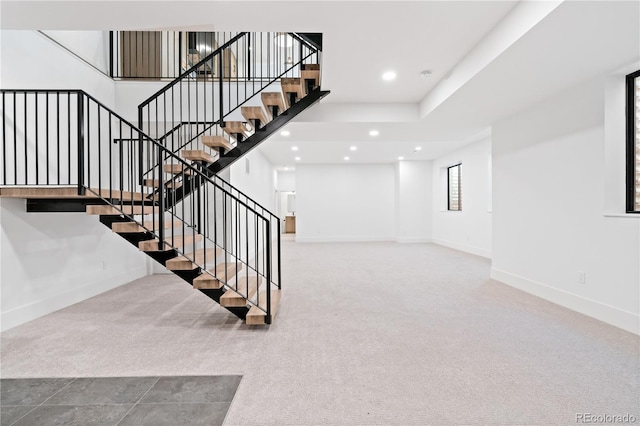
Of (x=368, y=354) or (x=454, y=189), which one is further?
(x=454, y=189)

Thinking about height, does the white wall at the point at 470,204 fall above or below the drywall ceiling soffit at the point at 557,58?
below

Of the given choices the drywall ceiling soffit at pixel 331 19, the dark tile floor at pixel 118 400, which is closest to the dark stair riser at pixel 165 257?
the dark tile floor at pixel 118 400

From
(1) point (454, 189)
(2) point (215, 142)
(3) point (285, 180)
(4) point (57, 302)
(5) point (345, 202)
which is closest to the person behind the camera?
(4) point (57, 302)

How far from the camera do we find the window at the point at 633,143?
10.00ft

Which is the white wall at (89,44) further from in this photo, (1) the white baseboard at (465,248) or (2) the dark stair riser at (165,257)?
(1) the white baseboard at (465,248)

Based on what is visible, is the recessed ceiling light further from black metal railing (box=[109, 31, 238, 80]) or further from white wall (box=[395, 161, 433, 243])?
white wall (box=[395, 161, 433, 243])

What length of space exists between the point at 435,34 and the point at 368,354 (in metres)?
2.89

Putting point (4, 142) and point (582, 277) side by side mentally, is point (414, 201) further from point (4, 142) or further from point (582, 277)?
point (4, 142)

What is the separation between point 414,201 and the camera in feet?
32.3

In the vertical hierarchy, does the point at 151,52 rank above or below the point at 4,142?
above

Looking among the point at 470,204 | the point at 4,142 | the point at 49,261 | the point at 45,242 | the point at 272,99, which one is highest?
the point at 272,99

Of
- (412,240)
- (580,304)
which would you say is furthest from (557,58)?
(412,240)

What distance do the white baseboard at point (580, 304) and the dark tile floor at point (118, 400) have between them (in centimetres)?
353

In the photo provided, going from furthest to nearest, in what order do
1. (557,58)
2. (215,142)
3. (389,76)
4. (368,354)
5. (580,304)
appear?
(215,142)
(389,76)
(580,304)
(557,58)
(368,354)
